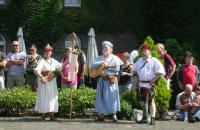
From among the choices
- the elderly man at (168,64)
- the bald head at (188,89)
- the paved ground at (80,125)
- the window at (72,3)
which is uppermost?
the window at (72,3)

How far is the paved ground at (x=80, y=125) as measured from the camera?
14.2 m

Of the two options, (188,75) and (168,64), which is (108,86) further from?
(188,75)

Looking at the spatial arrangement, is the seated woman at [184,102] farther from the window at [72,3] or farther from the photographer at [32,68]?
the window at [72,3]

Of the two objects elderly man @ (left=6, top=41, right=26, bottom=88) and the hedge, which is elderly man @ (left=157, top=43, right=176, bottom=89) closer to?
the hedge

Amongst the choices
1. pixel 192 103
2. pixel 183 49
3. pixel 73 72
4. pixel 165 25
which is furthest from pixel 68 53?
pixel 165 25

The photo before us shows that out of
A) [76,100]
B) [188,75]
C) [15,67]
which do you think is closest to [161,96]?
[188,75]

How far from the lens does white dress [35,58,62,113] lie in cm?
1582

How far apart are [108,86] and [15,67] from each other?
3.76 metres

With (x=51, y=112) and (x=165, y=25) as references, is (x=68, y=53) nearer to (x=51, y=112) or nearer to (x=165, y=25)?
(x=51, y=112)

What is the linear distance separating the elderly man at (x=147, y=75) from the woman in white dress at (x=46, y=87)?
227cm

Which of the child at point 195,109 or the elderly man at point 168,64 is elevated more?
the elderly man at point 168,64

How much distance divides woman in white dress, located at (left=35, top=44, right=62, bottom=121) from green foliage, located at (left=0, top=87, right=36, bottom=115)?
81cm

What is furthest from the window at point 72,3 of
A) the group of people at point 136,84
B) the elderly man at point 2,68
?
the group of people at point 136,84

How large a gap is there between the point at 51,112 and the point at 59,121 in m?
0.40
